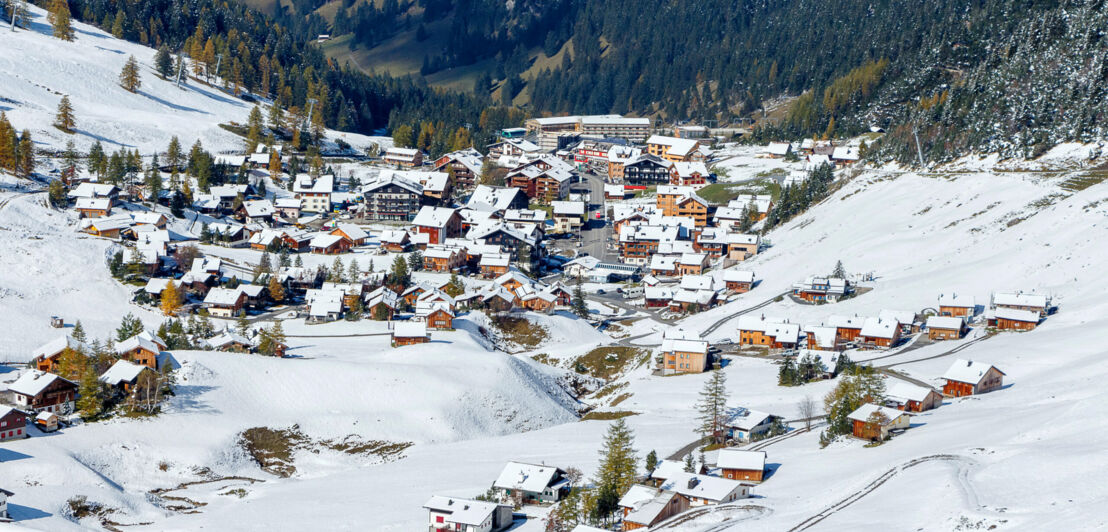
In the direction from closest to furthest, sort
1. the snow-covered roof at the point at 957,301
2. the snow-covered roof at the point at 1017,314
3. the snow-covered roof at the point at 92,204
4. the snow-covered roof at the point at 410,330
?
1. the snow-covered roof at the point at 1017,314
2. the snow-covered roof at the point at 410,330
3. the snow-covered roof at the point at 957,301
4. the snow-covered roof at the point at 92,204

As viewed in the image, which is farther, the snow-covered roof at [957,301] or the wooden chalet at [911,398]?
the snow-covered roof at [957,301]

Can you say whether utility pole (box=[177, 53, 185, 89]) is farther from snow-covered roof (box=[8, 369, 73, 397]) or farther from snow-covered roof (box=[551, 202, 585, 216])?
snow-covered roof (box=[8, 369, 73, 397])

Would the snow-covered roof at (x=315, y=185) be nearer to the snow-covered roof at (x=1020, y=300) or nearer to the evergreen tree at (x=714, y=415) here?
the evergreen tree at (x=714, y=415)

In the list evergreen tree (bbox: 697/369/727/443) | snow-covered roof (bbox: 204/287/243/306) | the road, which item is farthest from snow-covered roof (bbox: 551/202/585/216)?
evergreen tree (bbox: 697/369/727/443)

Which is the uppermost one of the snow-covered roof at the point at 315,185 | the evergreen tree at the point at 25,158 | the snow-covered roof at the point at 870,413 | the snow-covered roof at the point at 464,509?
the evergreen tree at the point at 25,158

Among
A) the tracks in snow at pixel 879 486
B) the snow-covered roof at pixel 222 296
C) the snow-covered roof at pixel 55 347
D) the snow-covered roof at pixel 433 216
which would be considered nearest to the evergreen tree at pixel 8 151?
the snow-covered roof at pixel 222 296

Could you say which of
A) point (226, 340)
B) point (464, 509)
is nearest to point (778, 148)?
point (226, 340)

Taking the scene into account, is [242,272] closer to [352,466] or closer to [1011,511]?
[352,466]

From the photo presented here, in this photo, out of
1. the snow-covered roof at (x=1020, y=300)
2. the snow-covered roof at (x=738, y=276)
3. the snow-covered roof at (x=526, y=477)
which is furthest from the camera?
the snow-covered roof at (x=738, y=276)
